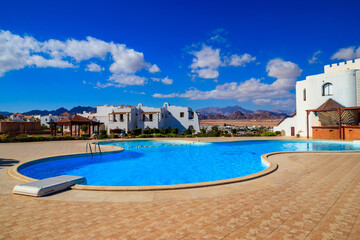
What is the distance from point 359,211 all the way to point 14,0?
67.8 ft

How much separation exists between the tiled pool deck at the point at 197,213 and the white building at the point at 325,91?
19924 mm

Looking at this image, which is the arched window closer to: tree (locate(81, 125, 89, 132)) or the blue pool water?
the blue pool water

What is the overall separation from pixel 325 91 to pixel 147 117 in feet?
85.2

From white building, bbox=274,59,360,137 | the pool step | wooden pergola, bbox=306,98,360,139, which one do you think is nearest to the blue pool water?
the pool step

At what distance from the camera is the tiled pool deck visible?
3049mm

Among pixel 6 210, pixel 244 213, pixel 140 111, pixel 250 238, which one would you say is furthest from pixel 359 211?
pixel 140 111

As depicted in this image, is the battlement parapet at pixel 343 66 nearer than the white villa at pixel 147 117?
Yes

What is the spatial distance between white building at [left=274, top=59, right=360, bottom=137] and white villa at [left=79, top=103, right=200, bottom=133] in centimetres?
1719

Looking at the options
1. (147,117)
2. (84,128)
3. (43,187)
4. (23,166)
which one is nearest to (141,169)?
(23,166)

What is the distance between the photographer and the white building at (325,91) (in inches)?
806

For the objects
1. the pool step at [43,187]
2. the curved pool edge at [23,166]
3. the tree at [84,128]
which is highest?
the tree at [84,128]

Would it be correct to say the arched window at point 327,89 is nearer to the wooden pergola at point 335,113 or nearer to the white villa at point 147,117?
the wooden pergola at point 335,113

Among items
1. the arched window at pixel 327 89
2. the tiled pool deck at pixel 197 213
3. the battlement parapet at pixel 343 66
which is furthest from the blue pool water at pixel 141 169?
the battlement parapet at pixel 343 66

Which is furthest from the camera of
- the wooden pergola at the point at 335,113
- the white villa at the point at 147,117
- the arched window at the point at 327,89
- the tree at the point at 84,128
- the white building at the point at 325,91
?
the tree at the point at 84,128
